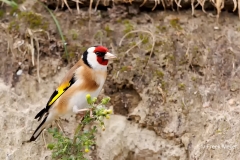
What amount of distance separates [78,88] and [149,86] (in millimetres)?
871

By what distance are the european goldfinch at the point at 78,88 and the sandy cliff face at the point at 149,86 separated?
0.39 metres

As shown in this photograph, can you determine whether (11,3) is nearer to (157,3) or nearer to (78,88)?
(78,88)

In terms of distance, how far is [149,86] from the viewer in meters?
5.47

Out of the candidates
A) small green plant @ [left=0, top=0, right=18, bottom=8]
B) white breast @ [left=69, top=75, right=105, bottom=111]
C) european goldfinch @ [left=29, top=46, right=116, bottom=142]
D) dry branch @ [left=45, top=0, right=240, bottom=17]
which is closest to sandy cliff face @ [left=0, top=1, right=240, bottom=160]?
dry branch @ [left=45, top=0, right=240, bottom=17]

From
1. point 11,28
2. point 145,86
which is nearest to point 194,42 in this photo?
point 145,86

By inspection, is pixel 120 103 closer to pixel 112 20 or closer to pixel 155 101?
pixel 155 101

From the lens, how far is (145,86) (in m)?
5.48

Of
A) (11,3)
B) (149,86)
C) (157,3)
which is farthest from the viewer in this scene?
(157,3)

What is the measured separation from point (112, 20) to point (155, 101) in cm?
109

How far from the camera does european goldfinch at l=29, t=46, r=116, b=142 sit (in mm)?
4898

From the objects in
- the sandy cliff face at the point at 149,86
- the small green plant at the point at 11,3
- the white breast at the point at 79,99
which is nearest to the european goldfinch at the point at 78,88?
the white breast at the point at 79,99

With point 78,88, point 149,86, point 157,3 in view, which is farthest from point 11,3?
point 149,86

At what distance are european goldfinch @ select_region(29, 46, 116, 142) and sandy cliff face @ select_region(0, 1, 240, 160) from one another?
1.29 ft

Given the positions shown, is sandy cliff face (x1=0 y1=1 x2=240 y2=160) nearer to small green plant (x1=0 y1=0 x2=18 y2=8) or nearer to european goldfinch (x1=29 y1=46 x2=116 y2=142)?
small green plant (x1=0 y1=0 x2=18 y2=8)
